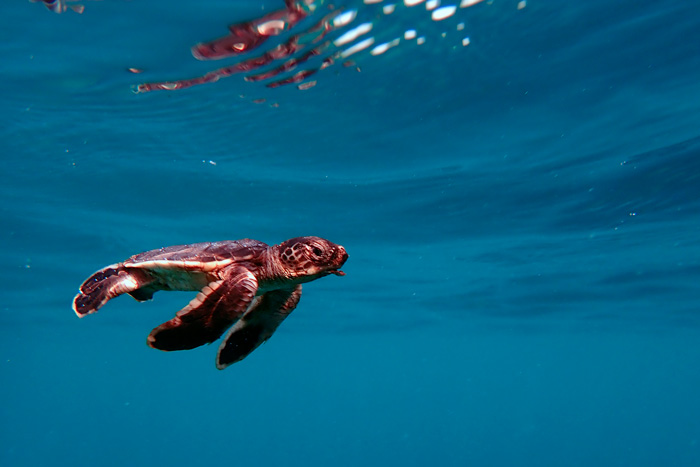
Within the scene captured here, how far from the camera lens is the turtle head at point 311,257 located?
4488mm

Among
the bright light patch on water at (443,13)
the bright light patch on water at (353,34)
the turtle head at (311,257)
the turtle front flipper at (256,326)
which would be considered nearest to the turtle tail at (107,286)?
the turtle front flipper at (256,326)

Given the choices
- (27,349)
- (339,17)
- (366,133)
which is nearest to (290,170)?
(366,133)

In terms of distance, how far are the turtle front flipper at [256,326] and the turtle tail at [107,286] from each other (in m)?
1.35

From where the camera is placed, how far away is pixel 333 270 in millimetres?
4582

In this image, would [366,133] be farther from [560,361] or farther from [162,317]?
[560,361]

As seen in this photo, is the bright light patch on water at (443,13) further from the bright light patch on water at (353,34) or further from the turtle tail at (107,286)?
the turtle tail at (107,286)

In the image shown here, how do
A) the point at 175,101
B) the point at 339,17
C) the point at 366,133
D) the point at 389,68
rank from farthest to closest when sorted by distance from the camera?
the point at 366,133
the point at 175,101
the point at 389,68
the point at 339,17

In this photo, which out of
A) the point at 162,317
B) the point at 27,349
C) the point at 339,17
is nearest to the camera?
the point at 339,17

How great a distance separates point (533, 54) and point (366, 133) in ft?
13.3

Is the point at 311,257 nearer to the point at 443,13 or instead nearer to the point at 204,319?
the point at 204,319

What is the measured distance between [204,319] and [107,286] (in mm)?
1946

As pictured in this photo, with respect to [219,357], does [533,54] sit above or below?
above

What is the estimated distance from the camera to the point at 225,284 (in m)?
4.34

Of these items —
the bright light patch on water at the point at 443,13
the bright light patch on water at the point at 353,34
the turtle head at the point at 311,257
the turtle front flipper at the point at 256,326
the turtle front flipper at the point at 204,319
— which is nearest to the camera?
the turtle front flipper at the point at 204,319
